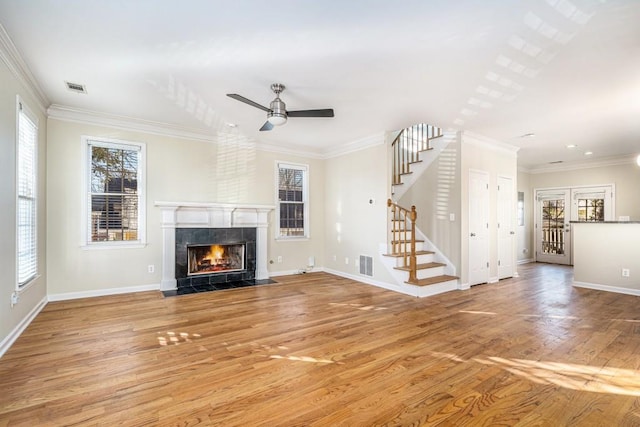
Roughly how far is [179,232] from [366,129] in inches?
145

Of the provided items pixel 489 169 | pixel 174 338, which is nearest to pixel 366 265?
pixel 489 169

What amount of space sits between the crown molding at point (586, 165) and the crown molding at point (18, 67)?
407 inches

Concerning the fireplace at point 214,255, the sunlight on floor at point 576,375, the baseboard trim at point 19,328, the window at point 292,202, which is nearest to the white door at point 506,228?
the sunlight on floor at point 576,375

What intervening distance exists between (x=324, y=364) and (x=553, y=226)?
8.87 metres

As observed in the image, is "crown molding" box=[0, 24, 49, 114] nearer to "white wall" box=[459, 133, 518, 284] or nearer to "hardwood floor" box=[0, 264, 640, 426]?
"hardwood floor" box=[0, 264, 640, 426]

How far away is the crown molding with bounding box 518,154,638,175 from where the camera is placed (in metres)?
7.27

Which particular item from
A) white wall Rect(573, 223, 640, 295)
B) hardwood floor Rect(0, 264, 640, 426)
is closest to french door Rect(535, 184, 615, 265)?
white wall Rect(573, 223, 640, 295)

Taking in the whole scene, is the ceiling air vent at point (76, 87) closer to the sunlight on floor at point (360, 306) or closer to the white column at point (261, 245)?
the white column at point (261, 245)

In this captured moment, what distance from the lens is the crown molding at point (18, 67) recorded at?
8.91 feet

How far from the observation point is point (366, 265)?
5910 mm

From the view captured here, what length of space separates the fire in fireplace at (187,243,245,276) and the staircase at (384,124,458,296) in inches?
111

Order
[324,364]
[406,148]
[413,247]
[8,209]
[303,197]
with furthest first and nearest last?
[303,197], [406,148], [413,247], [8,209], [324,364]

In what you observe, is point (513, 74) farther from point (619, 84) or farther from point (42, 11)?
point (42, 11)

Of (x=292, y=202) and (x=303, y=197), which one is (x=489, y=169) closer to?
(x=303, y=197)
